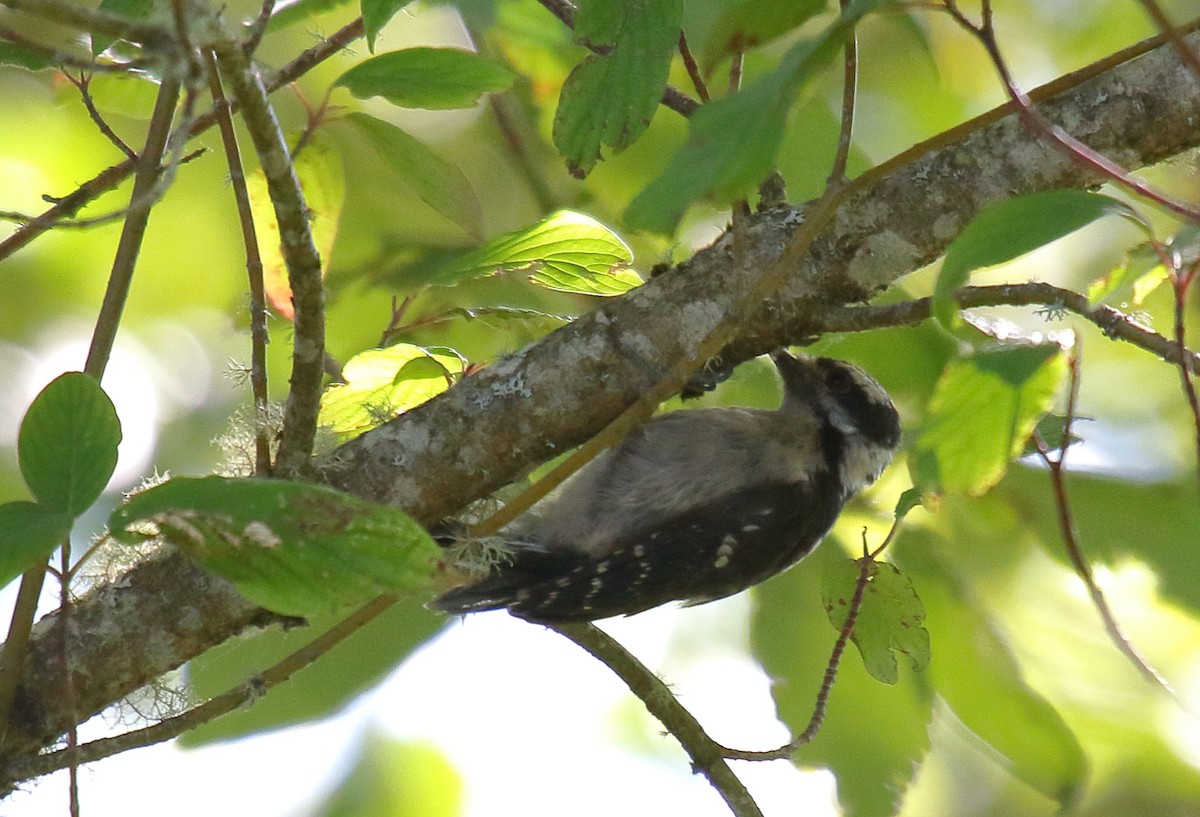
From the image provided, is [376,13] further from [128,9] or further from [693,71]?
[693,71]

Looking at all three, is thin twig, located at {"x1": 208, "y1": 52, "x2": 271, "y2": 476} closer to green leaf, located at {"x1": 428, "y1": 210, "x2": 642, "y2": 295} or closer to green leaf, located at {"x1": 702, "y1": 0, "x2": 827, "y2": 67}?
green leaf, located at {"x1": 428, "y1": 210, "x2": 642, "y2": 295}

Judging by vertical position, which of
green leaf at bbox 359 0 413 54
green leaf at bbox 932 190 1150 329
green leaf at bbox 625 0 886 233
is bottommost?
green leaf at bbox 932 190 1150 329

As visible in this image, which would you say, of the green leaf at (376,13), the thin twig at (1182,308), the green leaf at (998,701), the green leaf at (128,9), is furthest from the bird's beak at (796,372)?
the green leaf at (128,9)

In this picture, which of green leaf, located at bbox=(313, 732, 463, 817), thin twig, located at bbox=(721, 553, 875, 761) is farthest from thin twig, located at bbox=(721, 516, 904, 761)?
green leaf, located at bbox=(313, 732, 463, 817)

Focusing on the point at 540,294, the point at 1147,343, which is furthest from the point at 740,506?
the point at 1147,343

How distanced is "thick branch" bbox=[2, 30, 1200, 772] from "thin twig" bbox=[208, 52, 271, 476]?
183mm

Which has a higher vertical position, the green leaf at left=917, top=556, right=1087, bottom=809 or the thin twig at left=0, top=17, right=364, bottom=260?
the thin twig at left=0, top=17, right=364, bottom=260

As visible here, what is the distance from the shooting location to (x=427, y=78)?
1.61 m

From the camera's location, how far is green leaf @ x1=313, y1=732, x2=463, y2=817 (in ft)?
12.4

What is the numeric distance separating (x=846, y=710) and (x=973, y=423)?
3.84 ft

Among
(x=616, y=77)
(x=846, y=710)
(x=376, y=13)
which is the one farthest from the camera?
(x=846, y=710)

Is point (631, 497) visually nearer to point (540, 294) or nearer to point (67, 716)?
point (540, 294)

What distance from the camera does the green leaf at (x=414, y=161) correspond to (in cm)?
186

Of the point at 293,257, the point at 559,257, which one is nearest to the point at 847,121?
the point at 559,257
